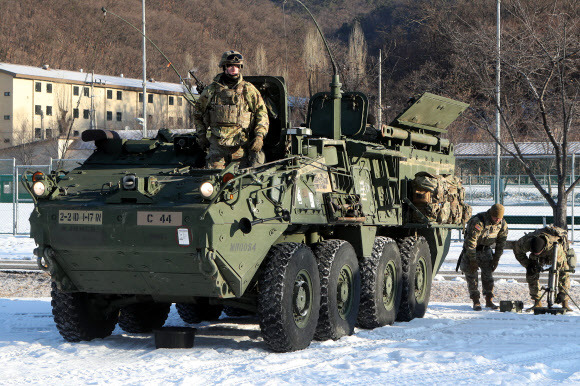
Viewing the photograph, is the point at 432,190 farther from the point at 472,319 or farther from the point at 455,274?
the point at 455,274

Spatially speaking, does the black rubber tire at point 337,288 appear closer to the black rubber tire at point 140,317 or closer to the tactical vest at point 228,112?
the tactical vest at point 228,112

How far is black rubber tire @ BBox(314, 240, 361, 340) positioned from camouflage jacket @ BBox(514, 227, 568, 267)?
3355mm

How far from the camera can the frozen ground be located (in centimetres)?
759

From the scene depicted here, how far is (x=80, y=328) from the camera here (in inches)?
365

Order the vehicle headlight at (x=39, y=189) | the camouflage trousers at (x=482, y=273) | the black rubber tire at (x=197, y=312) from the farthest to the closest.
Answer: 1. the camouflage trousers at (x=482, y=273)
2. the black rubber tire at (x=197, y=312)
3. the vehicle headlight at (x=39, y=189)

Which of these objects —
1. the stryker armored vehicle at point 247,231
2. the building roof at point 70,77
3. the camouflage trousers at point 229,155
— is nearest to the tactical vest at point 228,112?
the camouflage trousers at point 229,155

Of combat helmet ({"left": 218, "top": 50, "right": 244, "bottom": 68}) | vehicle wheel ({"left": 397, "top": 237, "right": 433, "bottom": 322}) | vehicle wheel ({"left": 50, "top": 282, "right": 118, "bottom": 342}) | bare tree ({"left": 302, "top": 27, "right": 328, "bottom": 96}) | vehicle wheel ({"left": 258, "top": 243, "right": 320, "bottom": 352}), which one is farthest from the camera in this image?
bare tree ({"left": 302, "top": 27, "right": 328, "bottom": 96})

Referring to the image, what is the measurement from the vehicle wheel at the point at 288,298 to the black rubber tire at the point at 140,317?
223cm

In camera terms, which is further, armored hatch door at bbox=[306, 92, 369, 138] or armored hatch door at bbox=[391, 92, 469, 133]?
armored hatch door at bbox=[391, 92, 469, 133]

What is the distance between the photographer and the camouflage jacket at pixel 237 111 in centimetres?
934

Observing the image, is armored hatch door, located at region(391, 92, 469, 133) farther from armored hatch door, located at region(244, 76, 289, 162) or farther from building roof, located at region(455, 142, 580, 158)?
building roof, located at region(455, 142, 580, 158)

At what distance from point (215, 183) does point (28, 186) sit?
1949mm

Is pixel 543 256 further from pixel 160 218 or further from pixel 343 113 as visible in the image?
pixel 160 218

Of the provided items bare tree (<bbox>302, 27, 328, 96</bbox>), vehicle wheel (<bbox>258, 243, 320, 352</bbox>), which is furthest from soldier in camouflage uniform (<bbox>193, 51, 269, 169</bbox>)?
bare tree (<bbox>302, 27, 328, 96</bbox>)
